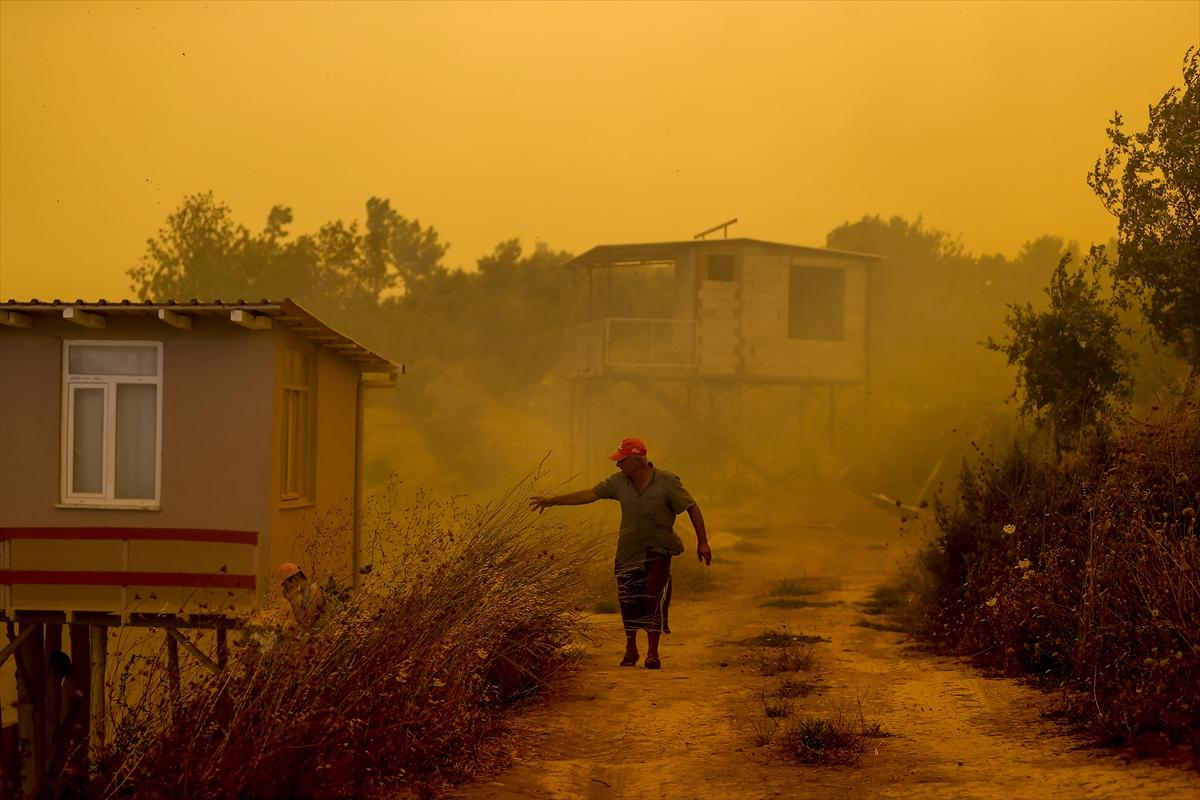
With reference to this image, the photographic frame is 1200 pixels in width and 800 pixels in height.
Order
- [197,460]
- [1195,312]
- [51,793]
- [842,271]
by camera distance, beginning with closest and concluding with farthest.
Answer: [51,793], [197,460], [1195,312], [842,271]

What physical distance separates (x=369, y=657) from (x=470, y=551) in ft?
6.14

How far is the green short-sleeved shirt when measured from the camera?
32.6 feet

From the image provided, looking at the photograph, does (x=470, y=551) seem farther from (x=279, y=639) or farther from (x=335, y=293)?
(x=335, y=293)

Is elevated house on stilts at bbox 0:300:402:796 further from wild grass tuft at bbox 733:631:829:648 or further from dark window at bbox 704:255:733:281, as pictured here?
dark window at bbox 704:255:733:281

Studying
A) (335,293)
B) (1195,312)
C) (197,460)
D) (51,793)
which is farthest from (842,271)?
(335,293)

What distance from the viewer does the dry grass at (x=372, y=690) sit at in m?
6.32

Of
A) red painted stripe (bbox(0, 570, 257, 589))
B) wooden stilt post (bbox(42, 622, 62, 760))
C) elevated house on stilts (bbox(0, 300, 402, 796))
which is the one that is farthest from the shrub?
wooden stilt post (bbox(42, 622, 62, 760))

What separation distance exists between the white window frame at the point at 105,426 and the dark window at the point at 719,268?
17.8m

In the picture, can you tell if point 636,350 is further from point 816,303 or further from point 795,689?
point 795,689

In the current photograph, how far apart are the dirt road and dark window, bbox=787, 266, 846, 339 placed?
62.0 feet

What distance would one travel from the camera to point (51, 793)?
8367 millimetres

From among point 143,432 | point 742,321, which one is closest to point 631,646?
point 143,432

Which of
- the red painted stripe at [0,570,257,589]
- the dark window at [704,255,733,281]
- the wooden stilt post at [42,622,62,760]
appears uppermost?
the dark window at [704,255,733,281]

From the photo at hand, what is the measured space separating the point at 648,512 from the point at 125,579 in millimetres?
5979
